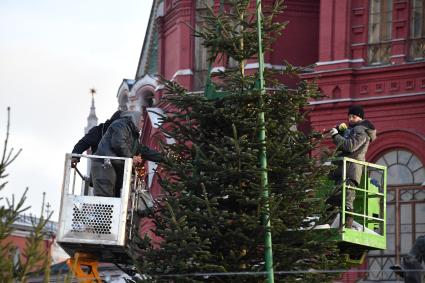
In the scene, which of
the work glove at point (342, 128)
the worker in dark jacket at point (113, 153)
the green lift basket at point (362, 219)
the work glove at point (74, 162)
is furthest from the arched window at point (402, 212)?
the work glove at point (74, 162)

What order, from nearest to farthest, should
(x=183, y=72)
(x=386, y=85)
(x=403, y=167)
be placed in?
(x=403, y=167), (x=386, y=85), (x=183, y=72)

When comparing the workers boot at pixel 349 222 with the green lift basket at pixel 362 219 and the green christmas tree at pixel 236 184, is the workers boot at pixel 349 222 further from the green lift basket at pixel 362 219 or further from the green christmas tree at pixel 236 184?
the green christmas tree at pixel 236 184

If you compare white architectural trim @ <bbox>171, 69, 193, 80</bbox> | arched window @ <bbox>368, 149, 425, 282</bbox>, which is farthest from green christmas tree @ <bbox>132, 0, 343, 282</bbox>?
white architectural trim @ <bbox>171, 69, 193, 80</bbox>

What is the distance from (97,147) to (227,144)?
78.1 inches

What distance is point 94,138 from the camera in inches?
1053

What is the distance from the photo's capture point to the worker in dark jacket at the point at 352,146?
88.7 feet

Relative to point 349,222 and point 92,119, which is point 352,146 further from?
point 92,119

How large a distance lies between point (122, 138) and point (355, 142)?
145 inches

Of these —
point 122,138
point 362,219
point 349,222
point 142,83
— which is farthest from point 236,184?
point 142,83

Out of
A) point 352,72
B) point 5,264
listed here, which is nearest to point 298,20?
point 352,72

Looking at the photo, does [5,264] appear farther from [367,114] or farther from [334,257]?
[367,114]

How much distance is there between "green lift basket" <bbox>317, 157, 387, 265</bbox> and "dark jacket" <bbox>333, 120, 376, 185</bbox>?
114 millimetres

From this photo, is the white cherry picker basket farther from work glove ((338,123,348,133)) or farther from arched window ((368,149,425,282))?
arched window ((368,149,425,282))

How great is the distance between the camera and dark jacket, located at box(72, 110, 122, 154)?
2636cm
